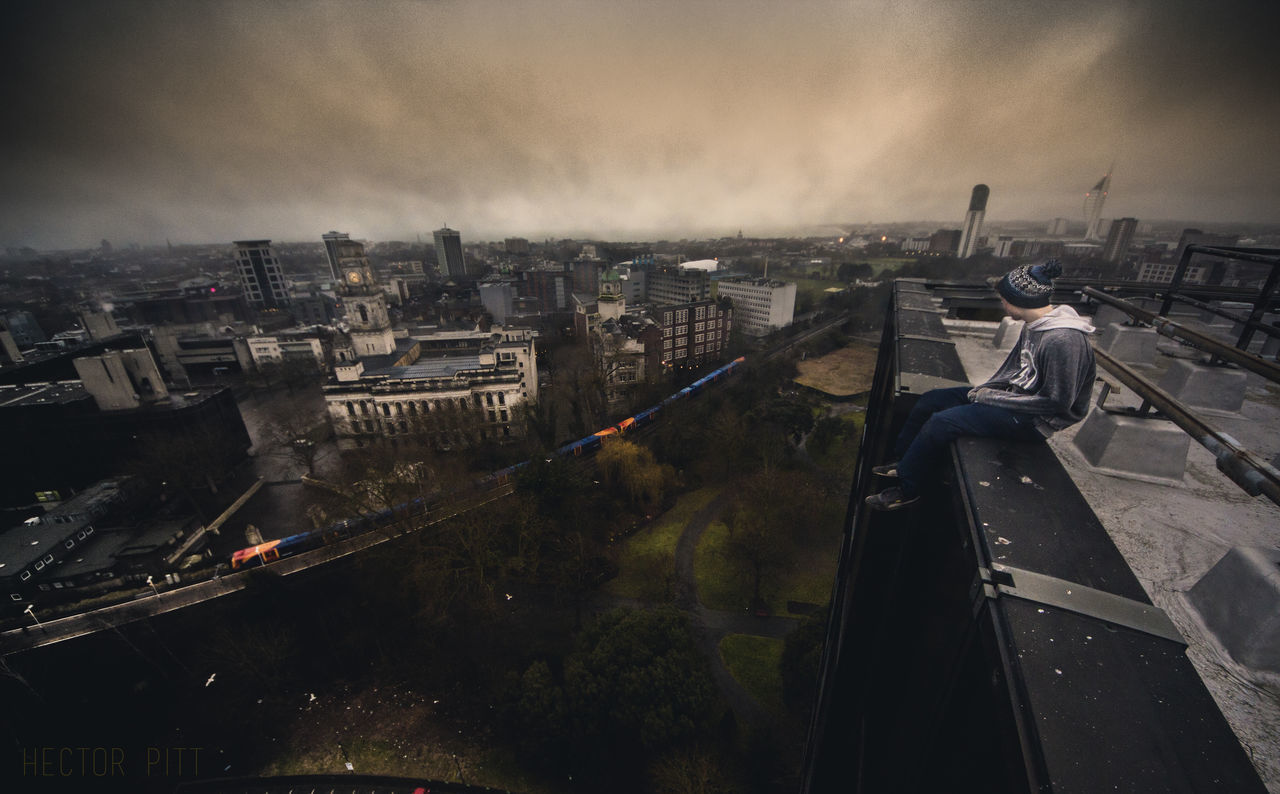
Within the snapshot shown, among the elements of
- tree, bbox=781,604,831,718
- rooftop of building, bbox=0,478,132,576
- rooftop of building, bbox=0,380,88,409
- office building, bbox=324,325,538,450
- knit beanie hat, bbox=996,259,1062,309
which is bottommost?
tree, bbox=781,604,831,718

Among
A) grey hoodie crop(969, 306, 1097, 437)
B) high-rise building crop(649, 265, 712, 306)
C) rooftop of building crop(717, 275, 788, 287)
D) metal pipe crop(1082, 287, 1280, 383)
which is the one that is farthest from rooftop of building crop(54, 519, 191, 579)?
rooftop of building crop(717, 275, 788, 287)

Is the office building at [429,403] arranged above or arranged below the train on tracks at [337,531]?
above

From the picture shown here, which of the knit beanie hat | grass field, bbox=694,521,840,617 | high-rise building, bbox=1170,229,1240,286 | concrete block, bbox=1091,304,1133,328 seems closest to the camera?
the knit beanie hat

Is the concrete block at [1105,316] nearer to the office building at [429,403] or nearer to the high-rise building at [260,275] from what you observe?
the office building at [429,403]

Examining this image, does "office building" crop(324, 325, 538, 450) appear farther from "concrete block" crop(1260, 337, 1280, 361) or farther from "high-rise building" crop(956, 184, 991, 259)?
"high-rise building" crop(956, 184, 991, 259)

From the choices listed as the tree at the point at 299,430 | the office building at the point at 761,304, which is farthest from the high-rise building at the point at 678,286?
the tree at the point at 299,430

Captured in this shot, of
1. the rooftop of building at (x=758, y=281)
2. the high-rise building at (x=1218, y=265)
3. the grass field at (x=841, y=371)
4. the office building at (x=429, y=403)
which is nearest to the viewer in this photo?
the high-rise building at (x=1218, y=265)
